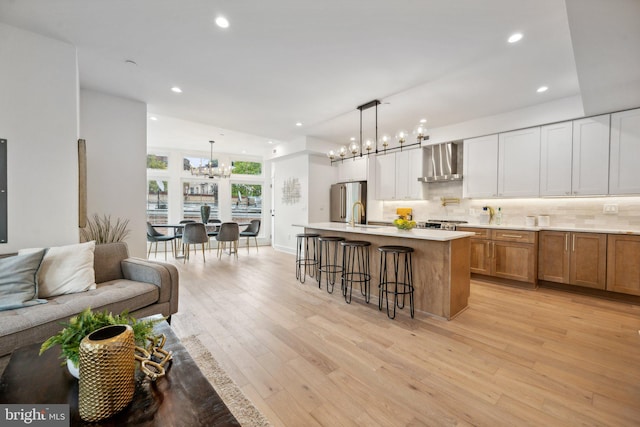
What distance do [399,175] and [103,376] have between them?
578 centimetres

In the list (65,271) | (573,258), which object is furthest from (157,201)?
(573,258)

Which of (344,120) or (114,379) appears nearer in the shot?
(114,379)

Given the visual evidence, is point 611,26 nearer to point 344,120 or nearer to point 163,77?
point 344,120

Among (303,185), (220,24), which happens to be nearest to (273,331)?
(220,24)

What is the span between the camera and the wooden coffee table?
0.95 metres

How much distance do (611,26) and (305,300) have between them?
3794mm

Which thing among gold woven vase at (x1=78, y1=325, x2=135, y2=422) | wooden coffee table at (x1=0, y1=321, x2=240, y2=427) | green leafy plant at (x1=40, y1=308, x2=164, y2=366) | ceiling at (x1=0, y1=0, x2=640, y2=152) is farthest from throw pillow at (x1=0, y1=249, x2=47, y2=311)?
ceiling at (x1=0, y1=0, x2=640, y2=152)

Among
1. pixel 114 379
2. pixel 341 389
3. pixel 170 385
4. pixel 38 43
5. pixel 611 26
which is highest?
pixel 38 43

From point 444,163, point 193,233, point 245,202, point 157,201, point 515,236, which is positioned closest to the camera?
point 515,236

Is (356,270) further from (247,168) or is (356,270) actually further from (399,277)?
(247,168)

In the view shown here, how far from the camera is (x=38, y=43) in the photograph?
8.61 feet

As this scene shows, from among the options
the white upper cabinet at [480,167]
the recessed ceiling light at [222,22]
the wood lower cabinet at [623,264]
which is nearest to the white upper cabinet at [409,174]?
the white upper cabinet at [480,167]

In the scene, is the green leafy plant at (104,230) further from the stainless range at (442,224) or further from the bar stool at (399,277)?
the stainless range at (442,224)

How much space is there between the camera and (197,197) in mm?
7938
